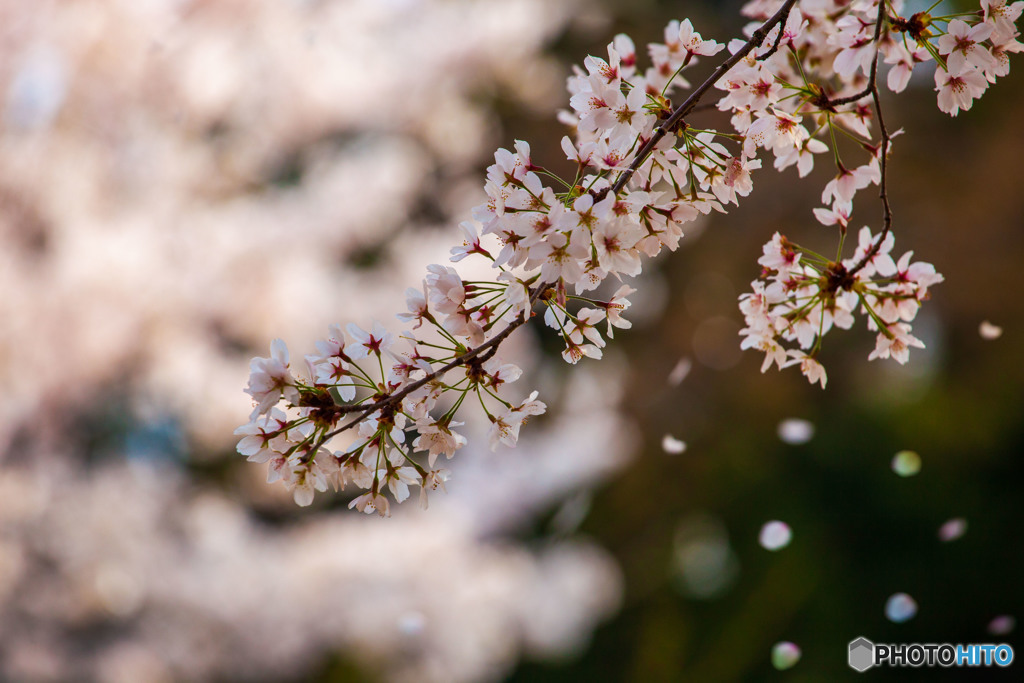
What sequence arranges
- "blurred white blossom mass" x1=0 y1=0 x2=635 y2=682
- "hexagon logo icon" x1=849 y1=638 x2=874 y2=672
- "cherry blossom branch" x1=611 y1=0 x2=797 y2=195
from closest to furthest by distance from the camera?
"cherry blossom branch" x1=611 y1=0 x2=797 y2=195 < "hexagon logo icon" x1=849 y1=638 x2=874 y2=672 < "blurred white blossom mass" x1=0 y1=0 x2=635 y2=682

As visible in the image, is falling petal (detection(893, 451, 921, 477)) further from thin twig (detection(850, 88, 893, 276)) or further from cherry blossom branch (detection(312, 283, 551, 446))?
cherry blossom branch (detection(312, 283, 551, 446))

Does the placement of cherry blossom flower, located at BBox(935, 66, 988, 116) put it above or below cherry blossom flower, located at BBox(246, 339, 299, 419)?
above

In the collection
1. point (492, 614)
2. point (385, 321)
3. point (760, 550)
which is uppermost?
point (385, 321)

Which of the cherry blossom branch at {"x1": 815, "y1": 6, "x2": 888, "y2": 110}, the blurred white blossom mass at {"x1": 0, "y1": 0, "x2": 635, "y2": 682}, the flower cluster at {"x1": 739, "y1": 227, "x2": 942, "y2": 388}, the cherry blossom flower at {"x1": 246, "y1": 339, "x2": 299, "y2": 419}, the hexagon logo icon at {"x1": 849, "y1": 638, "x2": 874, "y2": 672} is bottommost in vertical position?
the cherry blossom flower at {"x1": 246, "y1": 339, "x2": 299, "y2": 419}

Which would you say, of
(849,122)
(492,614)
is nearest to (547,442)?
(492,614)

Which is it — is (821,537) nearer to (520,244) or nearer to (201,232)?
(201,232)

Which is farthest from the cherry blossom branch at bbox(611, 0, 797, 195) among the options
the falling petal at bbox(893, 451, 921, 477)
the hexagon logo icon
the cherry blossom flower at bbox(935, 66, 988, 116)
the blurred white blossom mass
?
the blurred white blossom mass
